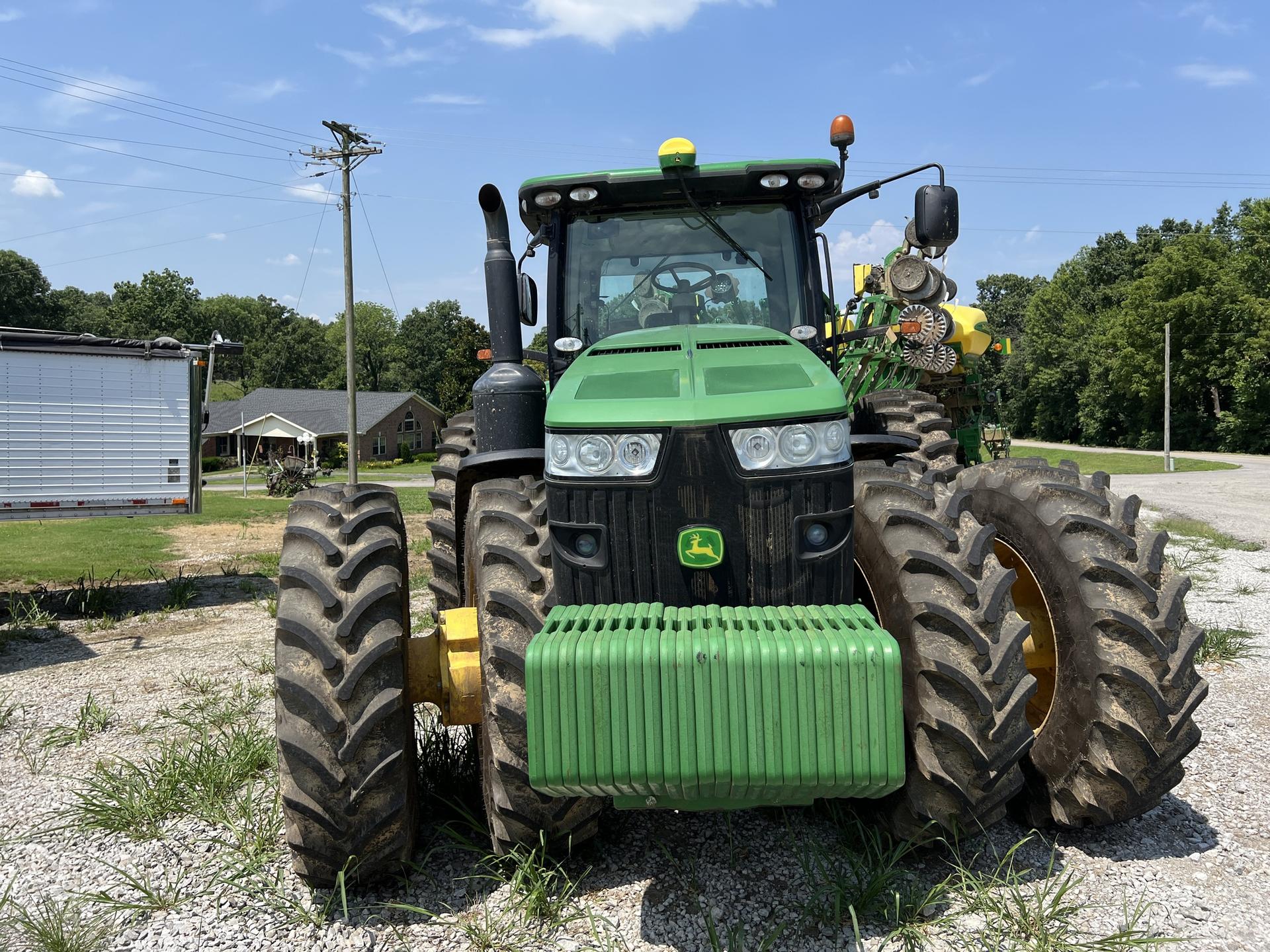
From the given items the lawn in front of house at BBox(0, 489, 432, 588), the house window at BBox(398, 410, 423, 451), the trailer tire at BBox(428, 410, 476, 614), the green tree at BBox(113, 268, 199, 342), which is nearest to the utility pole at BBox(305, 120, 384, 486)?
the lawn in front of house at BBox(0, 489, 432, 588)

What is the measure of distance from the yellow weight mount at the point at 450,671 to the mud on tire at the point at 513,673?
0.50ft

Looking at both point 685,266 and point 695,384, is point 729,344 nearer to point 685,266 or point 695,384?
point 695,384

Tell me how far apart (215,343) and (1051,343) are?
58.2 meters

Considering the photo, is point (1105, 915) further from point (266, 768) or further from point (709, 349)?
point (266, 768)

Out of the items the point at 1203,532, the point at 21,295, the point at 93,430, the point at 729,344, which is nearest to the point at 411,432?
the point at 21,295

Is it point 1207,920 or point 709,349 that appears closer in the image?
point 1207,920

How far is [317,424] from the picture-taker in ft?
176

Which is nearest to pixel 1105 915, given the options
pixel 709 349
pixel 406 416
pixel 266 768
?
pixel 709 349

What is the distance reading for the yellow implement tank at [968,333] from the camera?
37.7 feet

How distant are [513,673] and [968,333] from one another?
10.3 m

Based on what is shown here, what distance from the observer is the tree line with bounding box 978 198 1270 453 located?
40625 millimetres

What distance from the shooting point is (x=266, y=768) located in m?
4.32

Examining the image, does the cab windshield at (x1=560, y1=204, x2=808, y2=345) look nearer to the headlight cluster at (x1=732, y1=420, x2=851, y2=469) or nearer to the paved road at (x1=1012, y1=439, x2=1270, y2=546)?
the headlight cluster at (x1=732, y1=420, x2=851, y2=469)

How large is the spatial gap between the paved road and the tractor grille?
12.1m
